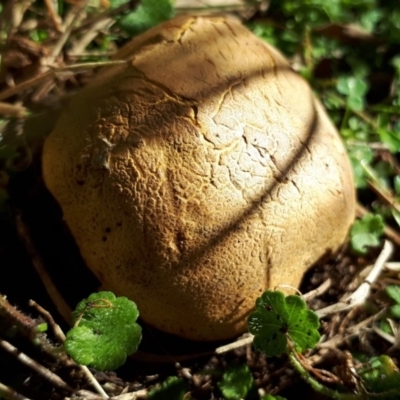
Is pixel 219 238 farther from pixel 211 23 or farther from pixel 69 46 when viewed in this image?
pixel 69 46

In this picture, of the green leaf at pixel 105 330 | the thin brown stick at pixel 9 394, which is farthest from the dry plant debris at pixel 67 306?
the green leaf at pixel 105 330

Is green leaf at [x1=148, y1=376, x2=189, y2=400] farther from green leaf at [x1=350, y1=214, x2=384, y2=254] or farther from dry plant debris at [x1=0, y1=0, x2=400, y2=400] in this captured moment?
green leaf at [x1=350, y1=214, x2=384, y2=254]

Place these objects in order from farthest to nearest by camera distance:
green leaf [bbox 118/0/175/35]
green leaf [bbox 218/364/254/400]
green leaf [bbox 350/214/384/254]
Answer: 1. green leaf [bbox 118/0/175/35]
2. green leaf [bbox 350/214/384/254]
3. green leaf [bbox 218/364/254/400]

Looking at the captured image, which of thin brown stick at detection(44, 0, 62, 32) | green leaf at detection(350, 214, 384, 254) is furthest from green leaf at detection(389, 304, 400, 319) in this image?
thin brown stick at detection(44, 0, 62, 32)

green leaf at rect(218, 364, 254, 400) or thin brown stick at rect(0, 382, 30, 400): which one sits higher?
thin brown stick at rect(0, 382, 30, 400)

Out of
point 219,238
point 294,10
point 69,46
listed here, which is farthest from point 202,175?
point 294,10

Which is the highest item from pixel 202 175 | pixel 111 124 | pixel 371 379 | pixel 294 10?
pixel 111 124

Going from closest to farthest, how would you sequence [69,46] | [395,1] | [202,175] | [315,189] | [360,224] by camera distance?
[202,175]
[315,189]
[360,224]
[69,46]
[395,1]
